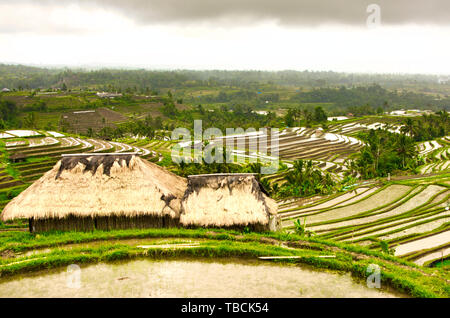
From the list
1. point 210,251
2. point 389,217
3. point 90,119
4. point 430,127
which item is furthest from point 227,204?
point 90,119

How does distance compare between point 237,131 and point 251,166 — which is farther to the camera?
point 237,131

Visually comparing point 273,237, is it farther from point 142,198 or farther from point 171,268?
point 142,198

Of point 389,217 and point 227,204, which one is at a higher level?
point 227,204

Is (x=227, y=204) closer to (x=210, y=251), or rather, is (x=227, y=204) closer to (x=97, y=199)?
(x=210, y=251)

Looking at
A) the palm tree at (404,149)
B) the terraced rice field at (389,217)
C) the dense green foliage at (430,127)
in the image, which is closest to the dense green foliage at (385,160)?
the palm tree at (404,149)
